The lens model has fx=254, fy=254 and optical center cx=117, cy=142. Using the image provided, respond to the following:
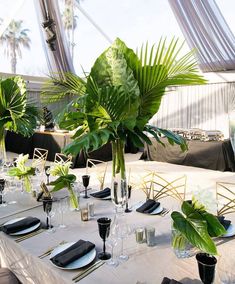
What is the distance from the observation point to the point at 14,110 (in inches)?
83.7

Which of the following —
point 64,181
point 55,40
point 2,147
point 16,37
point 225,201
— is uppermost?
point 16,37

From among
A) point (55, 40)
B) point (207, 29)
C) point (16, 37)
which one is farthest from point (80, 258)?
point (16, 37)

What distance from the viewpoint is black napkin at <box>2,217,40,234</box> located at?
4.37ft

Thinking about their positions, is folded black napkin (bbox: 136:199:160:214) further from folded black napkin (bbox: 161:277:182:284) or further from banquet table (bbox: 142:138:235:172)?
banquet table (bbox: 142:138:235:172)

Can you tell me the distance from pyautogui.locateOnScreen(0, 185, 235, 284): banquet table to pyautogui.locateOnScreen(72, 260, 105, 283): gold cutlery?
0.05ft

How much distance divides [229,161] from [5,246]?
4.18 meters

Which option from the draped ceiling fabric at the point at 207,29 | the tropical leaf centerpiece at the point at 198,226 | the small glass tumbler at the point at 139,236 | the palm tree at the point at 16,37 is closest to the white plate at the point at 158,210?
the small glass tumbler at the point at 139,236

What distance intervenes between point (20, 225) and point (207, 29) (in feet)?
17.2

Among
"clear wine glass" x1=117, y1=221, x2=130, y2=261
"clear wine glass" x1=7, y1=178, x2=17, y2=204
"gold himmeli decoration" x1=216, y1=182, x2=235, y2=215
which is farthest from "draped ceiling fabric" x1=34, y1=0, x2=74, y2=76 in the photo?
"clear wine glass" x1=117, y1=221, x2=130, y2=261

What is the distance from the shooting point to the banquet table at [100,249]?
988 mm

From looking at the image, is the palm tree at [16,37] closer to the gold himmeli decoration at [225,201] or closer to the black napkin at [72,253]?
the gold himmeli decoration at [225,201]

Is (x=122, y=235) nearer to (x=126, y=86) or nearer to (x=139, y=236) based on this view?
(x=139, y=236)

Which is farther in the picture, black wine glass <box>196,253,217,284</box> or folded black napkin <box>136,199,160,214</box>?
folded black napkin <box>136,199,160,214</box>

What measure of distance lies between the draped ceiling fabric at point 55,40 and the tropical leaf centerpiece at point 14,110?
189 inches
